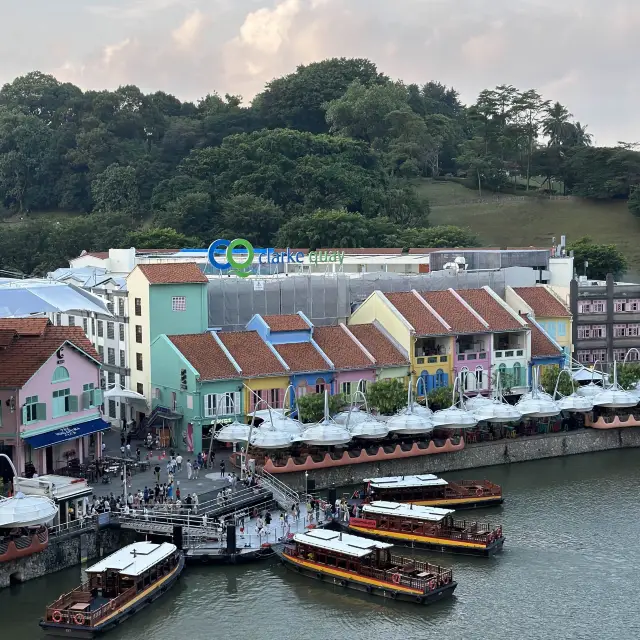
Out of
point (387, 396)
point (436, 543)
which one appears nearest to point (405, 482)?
point (436, 543)

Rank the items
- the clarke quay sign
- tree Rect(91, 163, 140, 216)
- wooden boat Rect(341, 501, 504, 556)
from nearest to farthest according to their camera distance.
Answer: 1. wooden boat Rect(341, 501, 504, 556)
2. the clarke quay sign
3. tree Rect(91, 163, 140, 216)

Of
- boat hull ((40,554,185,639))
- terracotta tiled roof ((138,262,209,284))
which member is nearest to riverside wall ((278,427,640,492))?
boat hull ((40,554,185,639))

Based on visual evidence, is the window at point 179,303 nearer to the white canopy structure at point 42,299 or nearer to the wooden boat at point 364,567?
the white canopy structure at point 42,299

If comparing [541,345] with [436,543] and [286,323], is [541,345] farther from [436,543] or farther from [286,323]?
[436,543]

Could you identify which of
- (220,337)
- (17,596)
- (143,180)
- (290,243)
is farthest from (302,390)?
(143,180)

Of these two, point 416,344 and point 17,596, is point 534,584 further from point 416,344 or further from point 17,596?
point 416,344

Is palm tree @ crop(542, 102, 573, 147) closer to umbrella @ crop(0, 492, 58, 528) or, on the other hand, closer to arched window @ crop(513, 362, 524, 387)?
arched window @ crop(513, 362, 524, 387)
